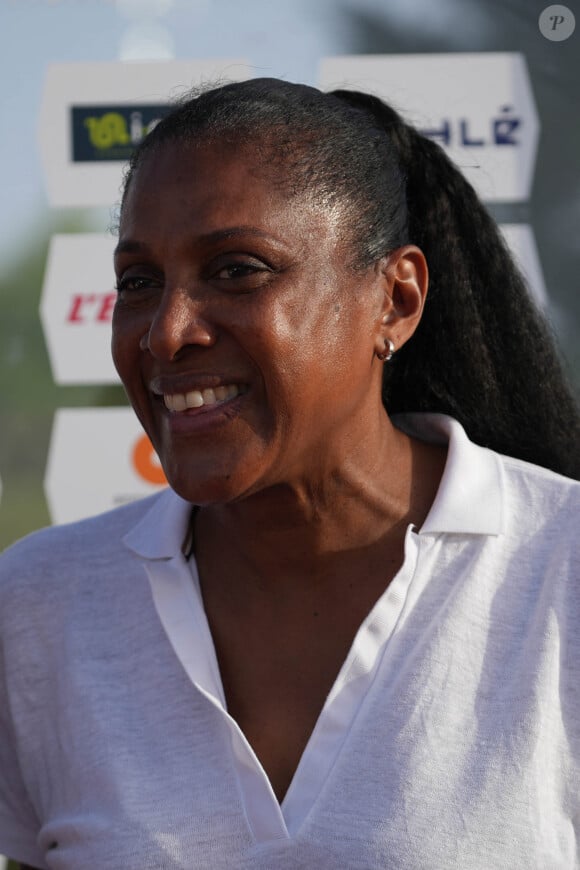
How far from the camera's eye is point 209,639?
1690mm

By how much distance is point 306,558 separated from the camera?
173 cm

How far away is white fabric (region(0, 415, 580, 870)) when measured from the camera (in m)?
1.44

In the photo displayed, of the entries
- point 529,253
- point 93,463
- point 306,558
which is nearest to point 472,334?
point 306,558

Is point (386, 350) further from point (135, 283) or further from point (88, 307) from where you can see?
point (88, 307)

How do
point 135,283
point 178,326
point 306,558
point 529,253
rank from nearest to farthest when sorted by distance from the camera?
point 178,326 → point 135,283 → point 306,558 → point 529,253

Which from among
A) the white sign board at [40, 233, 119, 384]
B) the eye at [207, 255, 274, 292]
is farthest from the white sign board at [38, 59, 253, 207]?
the eye at [207, 255, 274, 292]

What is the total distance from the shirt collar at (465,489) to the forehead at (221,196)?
1.29 ft

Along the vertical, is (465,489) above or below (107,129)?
below

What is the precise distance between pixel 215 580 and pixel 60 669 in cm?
27

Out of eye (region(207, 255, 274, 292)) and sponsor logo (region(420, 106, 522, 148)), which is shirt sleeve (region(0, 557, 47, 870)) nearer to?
eye (region(207, 255, 274, 292))

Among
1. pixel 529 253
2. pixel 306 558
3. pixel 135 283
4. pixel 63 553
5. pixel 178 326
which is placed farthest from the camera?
pixel 529 253

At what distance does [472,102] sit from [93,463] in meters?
1.24

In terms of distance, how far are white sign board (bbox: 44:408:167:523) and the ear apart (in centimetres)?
116

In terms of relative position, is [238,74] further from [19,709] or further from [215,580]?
[19,709]
